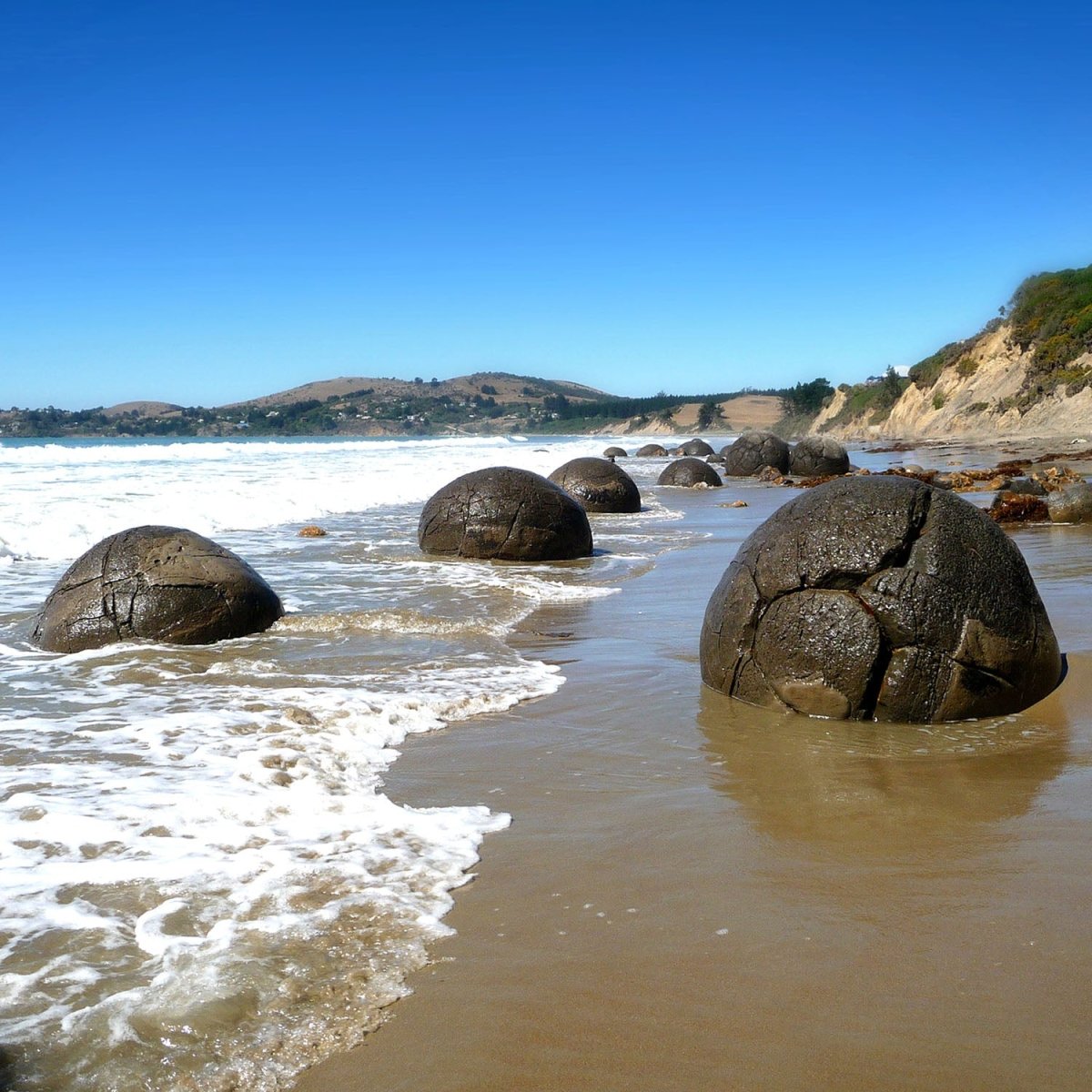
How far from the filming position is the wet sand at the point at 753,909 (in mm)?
2496

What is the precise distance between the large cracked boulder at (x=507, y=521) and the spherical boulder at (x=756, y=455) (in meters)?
19.6

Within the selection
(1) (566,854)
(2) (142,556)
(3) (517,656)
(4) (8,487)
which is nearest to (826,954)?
(1) (566,854)

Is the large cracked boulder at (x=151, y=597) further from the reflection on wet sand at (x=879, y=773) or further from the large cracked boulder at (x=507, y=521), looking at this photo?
the large cracked boulder at (x=507, y=521)

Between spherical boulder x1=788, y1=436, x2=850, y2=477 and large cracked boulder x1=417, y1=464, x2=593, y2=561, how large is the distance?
718 inches

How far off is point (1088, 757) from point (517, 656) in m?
3.56

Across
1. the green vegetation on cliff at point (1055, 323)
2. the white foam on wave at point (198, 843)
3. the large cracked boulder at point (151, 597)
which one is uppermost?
the green vegetation on cliff at point (1055, 323)

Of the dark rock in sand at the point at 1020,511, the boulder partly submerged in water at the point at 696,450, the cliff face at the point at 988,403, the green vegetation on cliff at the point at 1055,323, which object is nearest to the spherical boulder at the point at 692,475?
the dark rock in sand at the point at 1020,511

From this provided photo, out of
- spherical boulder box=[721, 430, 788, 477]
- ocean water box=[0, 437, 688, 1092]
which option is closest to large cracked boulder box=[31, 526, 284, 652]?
ocean water box=[0, 437, 688, 1092]

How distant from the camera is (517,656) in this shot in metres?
7.11

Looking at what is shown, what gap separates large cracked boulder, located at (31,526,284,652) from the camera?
7324 millimetres

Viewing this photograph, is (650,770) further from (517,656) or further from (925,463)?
(925,463)

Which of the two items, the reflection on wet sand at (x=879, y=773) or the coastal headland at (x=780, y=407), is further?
the coastal headland at (x=780, y=407)

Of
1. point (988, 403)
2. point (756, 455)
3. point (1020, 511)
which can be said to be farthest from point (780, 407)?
point (1020, 511)

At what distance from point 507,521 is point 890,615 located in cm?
709
